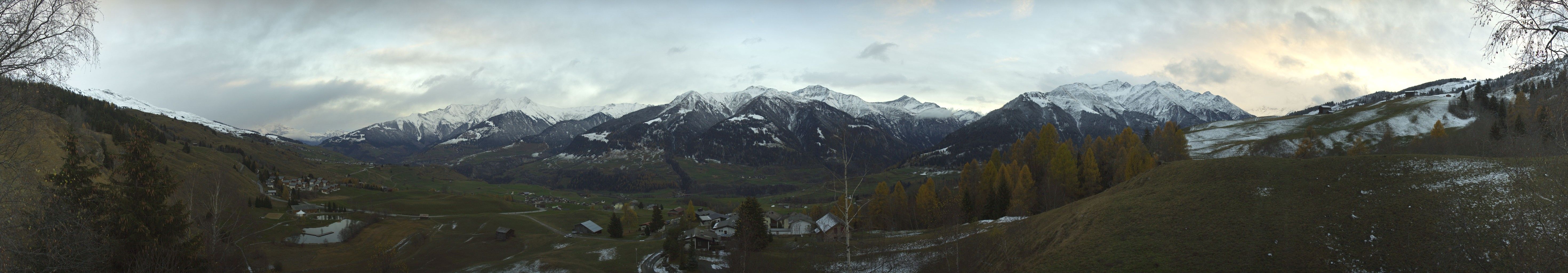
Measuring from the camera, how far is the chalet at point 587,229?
11206 centimetres

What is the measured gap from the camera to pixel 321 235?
98.4 meters

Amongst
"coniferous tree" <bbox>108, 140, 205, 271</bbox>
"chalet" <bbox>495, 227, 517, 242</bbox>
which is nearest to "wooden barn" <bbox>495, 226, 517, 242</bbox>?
"chalet" <bbox>495, 227, 517, 242</bbox>

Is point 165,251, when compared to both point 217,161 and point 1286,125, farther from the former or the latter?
point 1286,125

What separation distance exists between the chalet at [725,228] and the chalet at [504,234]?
35.4m

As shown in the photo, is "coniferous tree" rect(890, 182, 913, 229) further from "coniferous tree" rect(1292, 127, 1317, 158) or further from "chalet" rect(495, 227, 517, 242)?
"chalet" rect(495, 227, 517, 242)

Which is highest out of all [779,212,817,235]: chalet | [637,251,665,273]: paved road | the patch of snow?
[779,212,817,235]: chalet

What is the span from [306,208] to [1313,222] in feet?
539

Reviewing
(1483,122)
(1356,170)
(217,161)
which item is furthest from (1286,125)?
(217,161)

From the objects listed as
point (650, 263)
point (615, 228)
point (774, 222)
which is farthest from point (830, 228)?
point (615, 228)

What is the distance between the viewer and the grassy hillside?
24.8 m

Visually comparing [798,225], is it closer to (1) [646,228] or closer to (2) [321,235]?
(1) [646,228]

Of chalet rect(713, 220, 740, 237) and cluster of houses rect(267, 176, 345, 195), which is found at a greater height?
cluster of houses rect(267, 176, 345, 195)

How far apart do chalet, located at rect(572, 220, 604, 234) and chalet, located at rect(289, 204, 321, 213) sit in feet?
191

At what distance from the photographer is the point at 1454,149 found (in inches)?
3866
